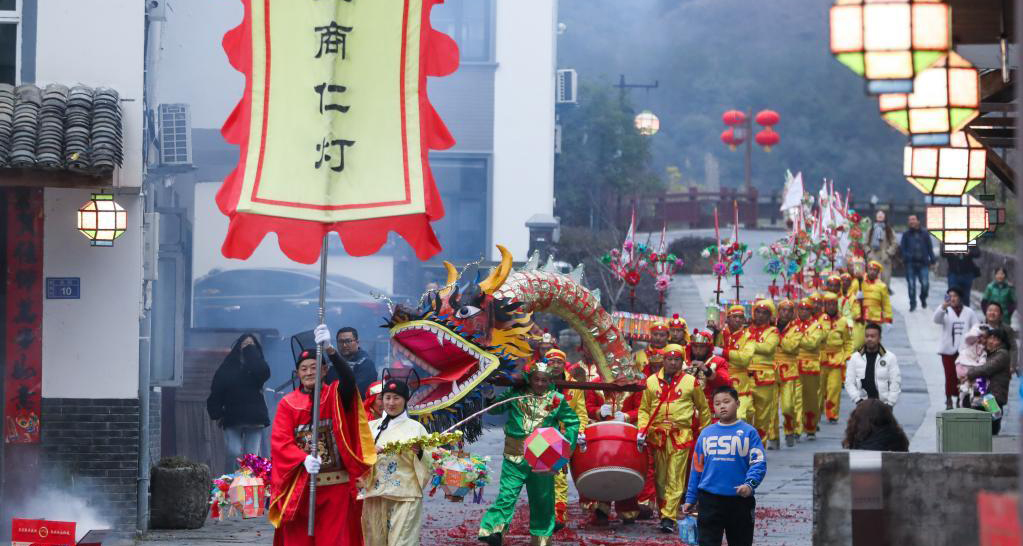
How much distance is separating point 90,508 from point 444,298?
10.6 feet

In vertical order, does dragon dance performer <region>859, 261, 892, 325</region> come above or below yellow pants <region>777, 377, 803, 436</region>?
above

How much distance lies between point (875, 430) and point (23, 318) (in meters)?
6.82

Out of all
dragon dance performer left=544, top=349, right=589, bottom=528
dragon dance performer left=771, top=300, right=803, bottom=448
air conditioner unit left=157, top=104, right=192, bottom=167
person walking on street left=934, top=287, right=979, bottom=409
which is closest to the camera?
dragon dance performer left=544, top=349, right=589, bottom=528

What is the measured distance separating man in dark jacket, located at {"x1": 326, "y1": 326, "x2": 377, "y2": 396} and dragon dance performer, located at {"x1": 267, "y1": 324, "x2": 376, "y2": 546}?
319 cm

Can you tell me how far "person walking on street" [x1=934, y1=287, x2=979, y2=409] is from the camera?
19828 millimetres

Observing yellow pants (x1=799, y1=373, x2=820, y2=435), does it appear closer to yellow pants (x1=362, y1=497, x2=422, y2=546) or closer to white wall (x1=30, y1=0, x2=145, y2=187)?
yellow pants (x1=362, y1=497, x2=422, y2=546)

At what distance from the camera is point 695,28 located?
70.7m

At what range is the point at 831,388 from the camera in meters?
19.9

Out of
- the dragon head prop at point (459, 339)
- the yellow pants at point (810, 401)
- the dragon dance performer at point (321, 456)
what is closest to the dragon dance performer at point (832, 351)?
the yellow pants at point (810, 401)

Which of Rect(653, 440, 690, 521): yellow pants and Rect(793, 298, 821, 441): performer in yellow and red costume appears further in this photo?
Rect(793, 298, 821, 441): performer in yellow and red costume

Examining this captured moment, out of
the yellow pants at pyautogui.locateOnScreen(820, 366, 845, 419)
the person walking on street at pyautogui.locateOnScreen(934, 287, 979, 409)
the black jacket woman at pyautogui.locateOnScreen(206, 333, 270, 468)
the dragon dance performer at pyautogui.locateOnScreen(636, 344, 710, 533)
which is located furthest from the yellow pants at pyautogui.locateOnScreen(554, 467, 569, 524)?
the person walking on street at pyautogui.locateOnScreen(934, 287, 979, 409)

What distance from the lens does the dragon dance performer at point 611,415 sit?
525 inches

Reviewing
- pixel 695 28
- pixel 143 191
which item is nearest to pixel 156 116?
pixel 143 191

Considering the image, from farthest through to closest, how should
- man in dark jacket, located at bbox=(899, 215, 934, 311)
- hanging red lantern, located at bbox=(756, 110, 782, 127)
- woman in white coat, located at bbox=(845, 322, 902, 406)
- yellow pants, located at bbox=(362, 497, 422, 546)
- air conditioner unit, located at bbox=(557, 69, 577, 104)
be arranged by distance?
hanging red lantern, located at bbox=(756, 110, 782, 127) < air conditioner unit, located at bbox=(557, 69, 577, 104) < man in dark jacket, located at bbox=(899, 215, 934, 311) < woman in white coat, located at bbox=(845, 322, 902, 406) < yellow pants, located at bbox=(362, 497, 422, 546)
